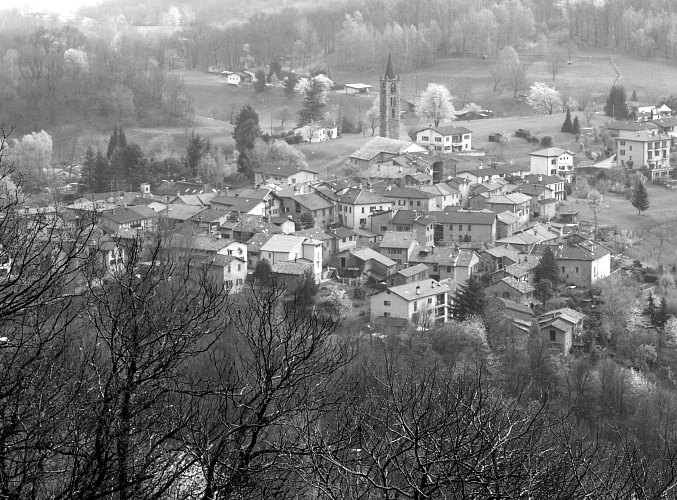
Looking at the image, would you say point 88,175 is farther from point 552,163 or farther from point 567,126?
point 567,126

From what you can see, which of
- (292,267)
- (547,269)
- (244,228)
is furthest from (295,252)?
(547,269)

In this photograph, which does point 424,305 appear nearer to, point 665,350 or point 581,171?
point 665,350

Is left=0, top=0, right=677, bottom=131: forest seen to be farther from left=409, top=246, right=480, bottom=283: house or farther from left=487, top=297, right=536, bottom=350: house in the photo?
left=487, top=297, right=536, bottom=350: house

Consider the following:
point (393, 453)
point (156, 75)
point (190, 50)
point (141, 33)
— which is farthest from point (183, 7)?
point (393, 453)

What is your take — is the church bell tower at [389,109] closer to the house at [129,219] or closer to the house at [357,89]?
the house at [357,89]

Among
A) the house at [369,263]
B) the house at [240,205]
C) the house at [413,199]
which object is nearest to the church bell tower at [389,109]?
the house at [413,199]

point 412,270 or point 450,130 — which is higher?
point 450,130

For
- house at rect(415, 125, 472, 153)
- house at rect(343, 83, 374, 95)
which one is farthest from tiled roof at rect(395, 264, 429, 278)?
house at rect(343, 83, 374, 95)
